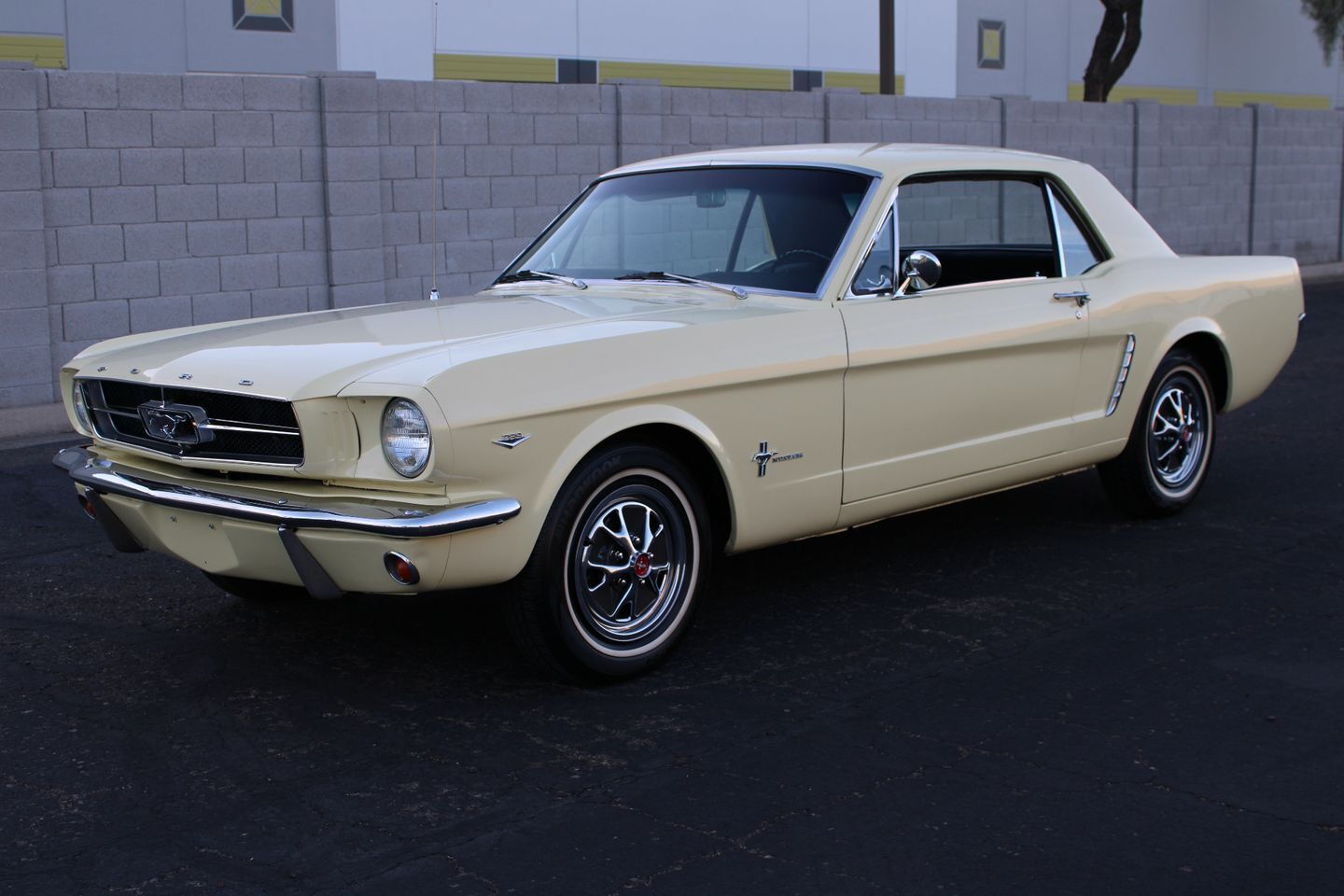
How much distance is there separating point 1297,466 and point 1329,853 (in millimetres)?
4818

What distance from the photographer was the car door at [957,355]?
17.0ft

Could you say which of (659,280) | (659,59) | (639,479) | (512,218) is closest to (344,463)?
(639,479)

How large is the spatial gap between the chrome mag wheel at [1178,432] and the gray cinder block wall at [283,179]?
3.88 m

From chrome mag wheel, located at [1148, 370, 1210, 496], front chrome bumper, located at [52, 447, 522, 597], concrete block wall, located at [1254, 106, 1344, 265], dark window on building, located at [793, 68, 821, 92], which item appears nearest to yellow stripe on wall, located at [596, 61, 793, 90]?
dark window on building, located at [793, 68, 821, 92]

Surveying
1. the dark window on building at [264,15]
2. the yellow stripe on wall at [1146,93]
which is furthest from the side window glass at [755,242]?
the yellow stripe on wall at [1146,93]

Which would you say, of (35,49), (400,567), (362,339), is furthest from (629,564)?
(35,49)

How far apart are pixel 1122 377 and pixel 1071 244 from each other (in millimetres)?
582

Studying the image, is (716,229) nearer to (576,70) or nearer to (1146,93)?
(576,70)

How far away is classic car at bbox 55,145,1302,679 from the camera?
4141 mm

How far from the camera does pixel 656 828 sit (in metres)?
3.58

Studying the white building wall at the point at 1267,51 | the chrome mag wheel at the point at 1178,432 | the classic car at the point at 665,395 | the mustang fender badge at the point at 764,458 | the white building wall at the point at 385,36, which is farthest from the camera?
the white building wall at the point at 1267,51

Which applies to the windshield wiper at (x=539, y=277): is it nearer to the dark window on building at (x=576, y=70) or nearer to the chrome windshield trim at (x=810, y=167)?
the chrome windshield trim at (x=810, y=167)

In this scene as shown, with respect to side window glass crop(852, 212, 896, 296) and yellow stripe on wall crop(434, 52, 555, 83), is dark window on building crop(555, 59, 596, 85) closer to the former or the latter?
yellow stripe on wall crop(434, 52, 555, 83)

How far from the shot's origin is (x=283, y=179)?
11.8 metres
